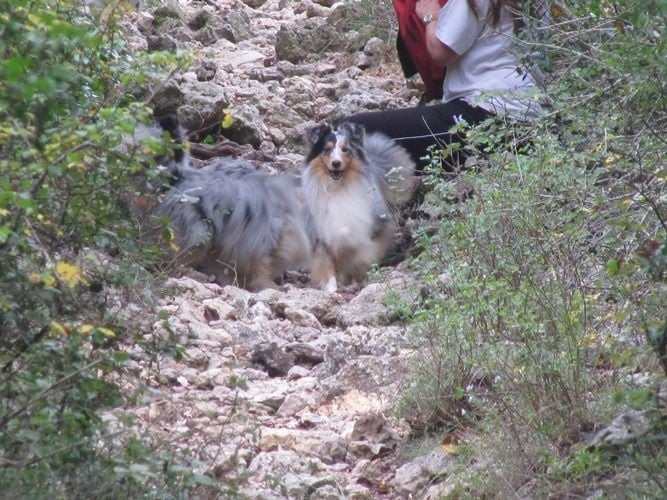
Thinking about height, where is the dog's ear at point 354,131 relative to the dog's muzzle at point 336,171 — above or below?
above

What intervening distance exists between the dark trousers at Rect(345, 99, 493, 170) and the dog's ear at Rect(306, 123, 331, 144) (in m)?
0.24

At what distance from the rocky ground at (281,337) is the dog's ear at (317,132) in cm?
56

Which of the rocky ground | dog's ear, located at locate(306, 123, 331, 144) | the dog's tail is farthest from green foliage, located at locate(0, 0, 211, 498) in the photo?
dog's ear, located at locate(306, 123, 331, 144)

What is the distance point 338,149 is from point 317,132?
22cm

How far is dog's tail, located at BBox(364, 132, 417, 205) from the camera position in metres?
9.66

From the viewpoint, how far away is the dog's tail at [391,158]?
9664 millimetres

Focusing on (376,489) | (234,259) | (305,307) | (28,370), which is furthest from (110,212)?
(234,259)

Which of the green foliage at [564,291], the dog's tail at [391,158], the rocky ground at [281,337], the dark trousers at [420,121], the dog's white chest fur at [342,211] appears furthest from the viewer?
the dog's white chest fur at [342,211]

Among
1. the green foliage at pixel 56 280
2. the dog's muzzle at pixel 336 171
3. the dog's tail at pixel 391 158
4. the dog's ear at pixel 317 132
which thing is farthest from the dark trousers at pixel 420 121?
the green foliage at pixel 56 280

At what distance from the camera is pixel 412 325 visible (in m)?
5.94

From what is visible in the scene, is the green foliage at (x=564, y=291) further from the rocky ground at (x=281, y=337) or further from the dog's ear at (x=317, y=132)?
the dog's ear at (x=317, y=132)

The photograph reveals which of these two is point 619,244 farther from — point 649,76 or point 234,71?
point 234,71

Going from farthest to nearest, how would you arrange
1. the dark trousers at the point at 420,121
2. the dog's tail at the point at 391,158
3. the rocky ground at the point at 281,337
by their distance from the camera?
1. the dog's tail at the point at 391,158
2. the dark trousers at the point at 420,121
3. the rocky ground at the point at 281,337

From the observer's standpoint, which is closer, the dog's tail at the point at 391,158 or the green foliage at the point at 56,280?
the green foliage at the point at 56,280
